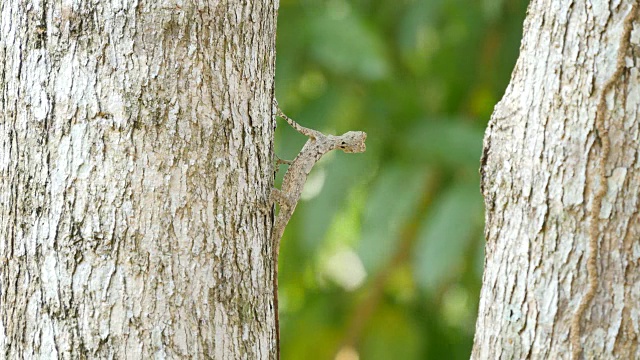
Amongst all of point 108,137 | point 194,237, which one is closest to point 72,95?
point 108,137

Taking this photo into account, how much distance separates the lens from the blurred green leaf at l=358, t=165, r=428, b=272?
465 centimetres

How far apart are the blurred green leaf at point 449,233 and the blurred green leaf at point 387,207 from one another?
0.22 metres

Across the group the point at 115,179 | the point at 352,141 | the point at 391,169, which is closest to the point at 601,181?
the point at 115,179

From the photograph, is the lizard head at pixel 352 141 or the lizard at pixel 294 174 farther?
the lizard head at pixel 352 141

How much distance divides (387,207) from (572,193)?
2544 mm

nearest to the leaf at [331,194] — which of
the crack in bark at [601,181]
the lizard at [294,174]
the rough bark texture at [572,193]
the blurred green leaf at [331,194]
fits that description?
the blurred green leaf at [331,194]

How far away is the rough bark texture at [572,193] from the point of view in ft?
6.98

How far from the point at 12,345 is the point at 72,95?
72 centimetres

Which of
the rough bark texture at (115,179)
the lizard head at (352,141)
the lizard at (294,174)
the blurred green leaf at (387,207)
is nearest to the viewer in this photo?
the rough bark texture at (115,179)

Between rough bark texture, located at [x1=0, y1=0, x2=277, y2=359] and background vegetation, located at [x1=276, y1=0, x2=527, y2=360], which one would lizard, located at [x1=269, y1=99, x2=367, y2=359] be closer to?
rough bark texture, located at [x1=0, y1=0, x2=277, y2=359]

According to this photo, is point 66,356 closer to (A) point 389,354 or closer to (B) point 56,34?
(B) point 56,34

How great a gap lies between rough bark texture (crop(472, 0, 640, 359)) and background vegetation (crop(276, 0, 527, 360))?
81.5 inches

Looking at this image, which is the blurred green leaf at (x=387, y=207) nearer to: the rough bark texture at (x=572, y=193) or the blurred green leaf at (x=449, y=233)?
the blurred green leaf at (x=449, y=233)

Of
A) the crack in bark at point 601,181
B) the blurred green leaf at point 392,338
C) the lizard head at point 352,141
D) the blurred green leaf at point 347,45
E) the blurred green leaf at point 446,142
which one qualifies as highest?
the blurred green leaf at point 347,45
